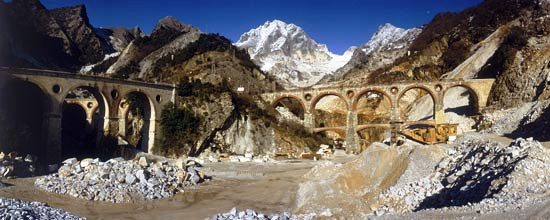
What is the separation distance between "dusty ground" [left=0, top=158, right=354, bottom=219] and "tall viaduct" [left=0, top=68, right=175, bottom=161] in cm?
1503

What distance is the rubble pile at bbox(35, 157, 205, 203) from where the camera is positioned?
23203 mm

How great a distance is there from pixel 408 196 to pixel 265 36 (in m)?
176

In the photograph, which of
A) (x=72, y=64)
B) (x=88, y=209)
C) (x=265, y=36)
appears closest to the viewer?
(x=88, y=209)

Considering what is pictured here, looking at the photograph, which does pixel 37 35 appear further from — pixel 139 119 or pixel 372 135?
pixel 372 135

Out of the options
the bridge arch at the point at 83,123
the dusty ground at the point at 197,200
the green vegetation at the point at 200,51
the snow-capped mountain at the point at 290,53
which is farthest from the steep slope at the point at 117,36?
the dusty ground at the point at 197,200

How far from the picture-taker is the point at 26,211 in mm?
15953

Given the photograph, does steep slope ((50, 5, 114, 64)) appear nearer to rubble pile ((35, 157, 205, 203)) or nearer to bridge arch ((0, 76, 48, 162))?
bridge arch ((0, 76, 48, 162))

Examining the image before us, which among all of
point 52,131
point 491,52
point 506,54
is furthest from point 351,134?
point 52,131

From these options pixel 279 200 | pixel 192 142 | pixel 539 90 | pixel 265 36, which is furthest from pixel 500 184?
pixel 265 36

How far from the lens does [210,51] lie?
237ft

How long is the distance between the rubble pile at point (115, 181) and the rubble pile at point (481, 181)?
40.1 feet

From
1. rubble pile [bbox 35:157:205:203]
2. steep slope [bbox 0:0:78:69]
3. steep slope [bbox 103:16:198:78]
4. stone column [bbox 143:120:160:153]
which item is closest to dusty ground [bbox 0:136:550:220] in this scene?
rubble pile [bbox 35:157:205:203]

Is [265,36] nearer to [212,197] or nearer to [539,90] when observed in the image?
[539,90]

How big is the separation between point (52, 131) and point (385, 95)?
121 ft
